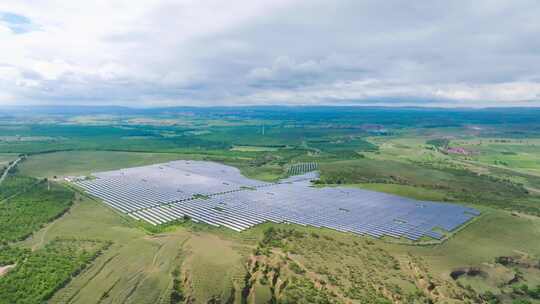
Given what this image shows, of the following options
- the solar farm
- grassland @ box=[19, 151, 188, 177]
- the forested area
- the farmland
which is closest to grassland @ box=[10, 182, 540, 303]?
the farmland

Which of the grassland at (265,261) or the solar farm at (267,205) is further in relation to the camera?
the solar farm at (267,205)

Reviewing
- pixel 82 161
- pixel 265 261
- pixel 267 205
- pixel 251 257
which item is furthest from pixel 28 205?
pixel 82 161

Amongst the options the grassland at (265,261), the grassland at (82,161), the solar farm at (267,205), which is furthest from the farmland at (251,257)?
the grassland at (82,161)

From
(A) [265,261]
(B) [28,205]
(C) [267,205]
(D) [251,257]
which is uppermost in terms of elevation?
(B) [28,205]

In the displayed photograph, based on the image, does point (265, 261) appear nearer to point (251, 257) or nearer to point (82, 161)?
point (251, 257)

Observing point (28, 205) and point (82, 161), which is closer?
point (28, 205)

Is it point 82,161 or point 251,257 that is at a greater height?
point 82,161

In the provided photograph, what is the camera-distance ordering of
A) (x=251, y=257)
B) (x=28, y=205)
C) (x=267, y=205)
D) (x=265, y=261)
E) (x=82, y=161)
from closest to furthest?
(x=265, y=261), (x=251, y=257), (x=28, y=205), (x=267, y=205), (x=82, y=161)

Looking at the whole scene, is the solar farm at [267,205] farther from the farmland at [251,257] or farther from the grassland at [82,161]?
the grassland at [82,161]

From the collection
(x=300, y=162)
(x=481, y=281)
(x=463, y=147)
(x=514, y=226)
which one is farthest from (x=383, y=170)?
(x=463, y=147)
